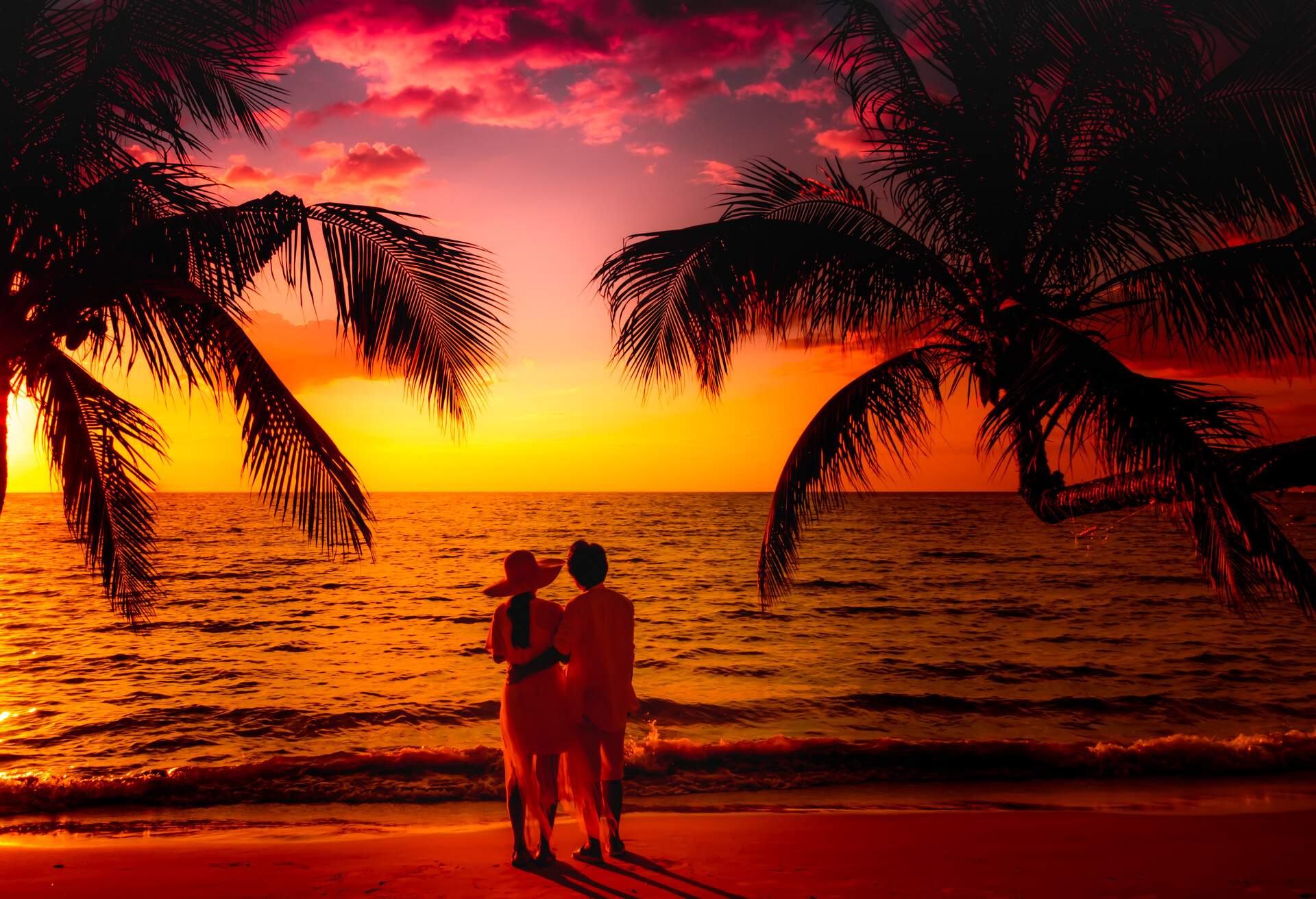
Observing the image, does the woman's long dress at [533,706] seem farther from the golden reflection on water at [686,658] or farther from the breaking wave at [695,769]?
the golden reflection on water at [686,658]

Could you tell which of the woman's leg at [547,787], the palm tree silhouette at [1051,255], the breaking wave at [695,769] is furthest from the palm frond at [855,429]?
the breaking wave at [695,769]

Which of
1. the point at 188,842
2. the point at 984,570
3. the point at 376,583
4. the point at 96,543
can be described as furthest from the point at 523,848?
the point at 984,570

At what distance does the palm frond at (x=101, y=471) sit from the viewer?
233 inches

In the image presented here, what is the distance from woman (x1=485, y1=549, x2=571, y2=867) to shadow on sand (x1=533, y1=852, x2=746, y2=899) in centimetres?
39

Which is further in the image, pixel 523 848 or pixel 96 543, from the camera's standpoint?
pixel 96 543

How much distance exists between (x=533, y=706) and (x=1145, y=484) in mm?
3677

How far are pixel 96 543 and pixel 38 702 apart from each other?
9317 millimetres

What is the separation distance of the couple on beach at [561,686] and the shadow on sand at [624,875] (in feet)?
0.66

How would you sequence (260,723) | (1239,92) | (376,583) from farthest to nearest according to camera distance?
1. (376,583)
2. (260,723)
3. (1239,92)

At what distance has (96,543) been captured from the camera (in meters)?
6.59

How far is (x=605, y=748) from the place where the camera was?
5102 millimetres

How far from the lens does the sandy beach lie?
5.27m

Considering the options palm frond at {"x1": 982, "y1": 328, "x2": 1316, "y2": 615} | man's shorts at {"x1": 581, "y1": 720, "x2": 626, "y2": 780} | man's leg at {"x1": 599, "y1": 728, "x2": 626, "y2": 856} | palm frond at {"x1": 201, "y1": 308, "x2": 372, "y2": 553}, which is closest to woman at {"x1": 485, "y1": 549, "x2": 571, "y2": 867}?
man's shorts at {"x1": 581, "y1": 720, "x2": 626, "y2": 780}

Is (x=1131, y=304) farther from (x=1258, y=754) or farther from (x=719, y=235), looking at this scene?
(x=1258, y=754)
